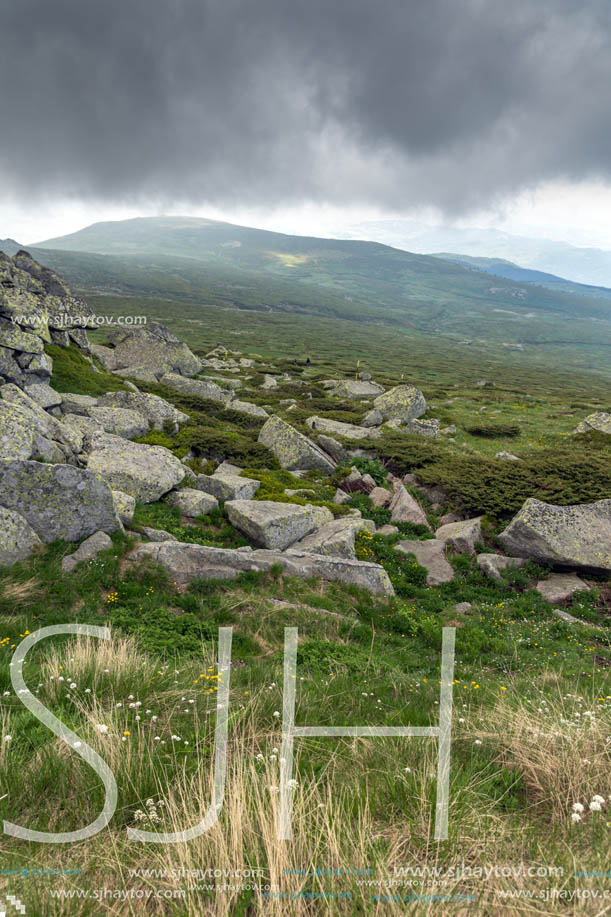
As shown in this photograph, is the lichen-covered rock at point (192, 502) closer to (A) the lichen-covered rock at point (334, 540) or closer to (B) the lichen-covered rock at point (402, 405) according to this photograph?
(A) the lichen-covered rock at point (334, 540)

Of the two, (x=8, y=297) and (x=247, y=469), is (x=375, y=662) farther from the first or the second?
(x=8, y=297)

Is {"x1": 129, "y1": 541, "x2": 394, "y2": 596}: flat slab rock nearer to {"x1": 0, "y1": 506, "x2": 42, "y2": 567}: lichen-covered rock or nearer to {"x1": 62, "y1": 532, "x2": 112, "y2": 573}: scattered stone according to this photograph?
{"x1": 62, "y1": 532, "x2": 112, "y2": 573}: scattered stone

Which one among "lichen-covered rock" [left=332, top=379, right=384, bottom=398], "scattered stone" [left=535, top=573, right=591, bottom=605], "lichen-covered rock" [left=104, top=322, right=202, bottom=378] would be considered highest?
"lichen-covered rock" [left=104, top=322, right=202, bottom=378]

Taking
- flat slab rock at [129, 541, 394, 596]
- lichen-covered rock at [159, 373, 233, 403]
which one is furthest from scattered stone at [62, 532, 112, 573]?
lichen-covered rock at [159, 373, 233, 403]

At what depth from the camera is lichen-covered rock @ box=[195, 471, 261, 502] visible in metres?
15.2

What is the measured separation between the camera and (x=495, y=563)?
14.0m

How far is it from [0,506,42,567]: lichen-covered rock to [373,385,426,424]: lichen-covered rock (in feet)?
84.9

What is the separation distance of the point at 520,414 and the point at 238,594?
37887 millimetres

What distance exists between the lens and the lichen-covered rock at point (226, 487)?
15.2 meters

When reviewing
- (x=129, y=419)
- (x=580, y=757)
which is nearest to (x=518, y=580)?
(x=580, y=757)

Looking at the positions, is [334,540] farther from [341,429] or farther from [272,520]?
[341,429]

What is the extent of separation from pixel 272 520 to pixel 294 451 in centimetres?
748

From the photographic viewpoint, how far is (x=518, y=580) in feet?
44.2

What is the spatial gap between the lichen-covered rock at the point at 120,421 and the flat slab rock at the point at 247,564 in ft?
30.2
